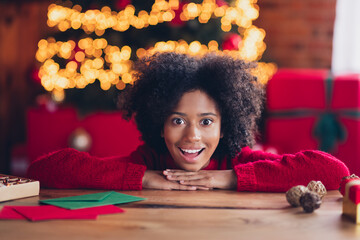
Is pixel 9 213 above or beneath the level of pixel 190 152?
beneath

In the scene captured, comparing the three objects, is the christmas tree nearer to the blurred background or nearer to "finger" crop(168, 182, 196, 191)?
the blurred background

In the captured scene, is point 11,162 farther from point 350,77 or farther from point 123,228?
point 123,228

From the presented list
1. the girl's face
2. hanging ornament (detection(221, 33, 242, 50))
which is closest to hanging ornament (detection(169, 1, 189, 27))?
hanging ornament (detection(221, 33, 242, 50))

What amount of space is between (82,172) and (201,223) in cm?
52

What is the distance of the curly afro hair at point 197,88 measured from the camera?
57.2 inches

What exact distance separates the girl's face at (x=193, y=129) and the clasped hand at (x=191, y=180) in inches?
2.7

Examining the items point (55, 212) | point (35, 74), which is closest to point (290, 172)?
point (55, 212)

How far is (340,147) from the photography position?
3246 mm

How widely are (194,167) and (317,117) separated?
210 centimetres

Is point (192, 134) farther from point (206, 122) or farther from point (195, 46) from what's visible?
point (195, 46)

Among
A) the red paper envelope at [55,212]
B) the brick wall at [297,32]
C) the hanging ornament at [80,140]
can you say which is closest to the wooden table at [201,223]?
the red paper envelope at [55,212]

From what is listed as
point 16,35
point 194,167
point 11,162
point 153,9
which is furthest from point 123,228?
point 16,35

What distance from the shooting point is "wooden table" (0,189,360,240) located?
3.05ft

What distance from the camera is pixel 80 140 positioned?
11.4ft
